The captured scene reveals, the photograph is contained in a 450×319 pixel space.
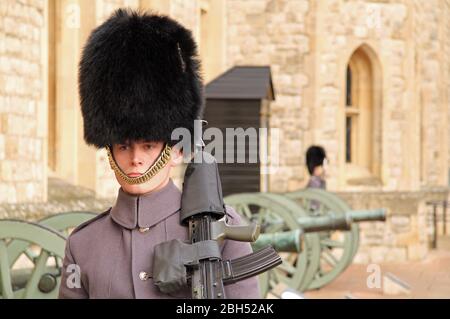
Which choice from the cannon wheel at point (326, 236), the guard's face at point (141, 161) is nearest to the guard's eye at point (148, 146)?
the guard's face at point (141, 161)

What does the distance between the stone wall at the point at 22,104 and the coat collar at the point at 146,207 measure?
4258 mm

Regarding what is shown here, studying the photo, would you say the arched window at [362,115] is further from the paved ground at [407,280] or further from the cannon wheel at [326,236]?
the cannon wheel at [326,236]

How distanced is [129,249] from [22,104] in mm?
4682

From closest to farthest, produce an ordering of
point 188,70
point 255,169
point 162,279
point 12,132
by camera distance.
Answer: point 162,279 → point 188,70 → point 12,132 → point 255,169

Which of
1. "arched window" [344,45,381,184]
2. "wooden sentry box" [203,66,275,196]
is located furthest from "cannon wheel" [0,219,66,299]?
"arched window" [344,45,381,184]

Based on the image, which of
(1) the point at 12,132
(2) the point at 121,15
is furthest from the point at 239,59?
(2) the point at 121,15

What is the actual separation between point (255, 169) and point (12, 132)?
145 inches

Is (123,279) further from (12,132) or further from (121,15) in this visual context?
(12,132)

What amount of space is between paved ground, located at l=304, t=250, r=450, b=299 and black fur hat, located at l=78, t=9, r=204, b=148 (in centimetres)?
643

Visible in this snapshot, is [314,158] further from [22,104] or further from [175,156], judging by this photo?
[175,156]

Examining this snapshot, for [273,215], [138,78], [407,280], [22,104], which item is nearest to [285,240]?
[273,215]

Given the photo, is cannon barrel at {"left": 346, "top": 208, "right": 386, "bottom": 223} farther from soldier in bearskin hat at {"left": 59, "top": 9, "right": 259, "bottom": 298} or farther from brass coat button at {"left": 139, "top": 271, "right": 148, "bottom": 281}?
brass coat button at {"left": 139, "top": 271, "right": 148, "bottom": 281}

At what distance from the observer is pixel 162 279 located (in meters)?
2.71
